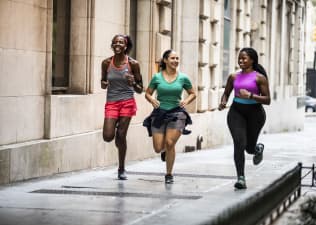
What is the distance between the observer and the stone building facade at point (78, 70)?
12.6m

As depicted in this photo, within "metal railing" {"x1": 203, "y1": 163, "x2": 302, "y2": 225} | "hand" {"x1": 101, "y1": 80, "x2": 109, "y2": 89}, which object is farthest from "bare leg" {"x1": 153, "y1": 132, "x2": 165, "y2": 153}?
"metal railing" {"x1": 203, "y1": 163, "x2": 302, "y2": 225}

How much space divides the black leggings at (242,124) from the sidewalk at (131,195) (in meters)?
0.42

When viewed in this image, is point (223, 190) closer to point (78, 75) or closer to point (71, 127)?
point (71, 127)

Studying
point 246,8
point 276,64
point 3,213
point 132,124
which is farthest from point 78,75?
point 276,64

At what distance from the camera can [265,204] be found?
9008 millimetres

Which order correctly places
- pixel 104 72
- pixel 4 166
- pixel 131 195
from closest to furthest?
pixel 131 195 → pixel 4 166 → pixel 104 72

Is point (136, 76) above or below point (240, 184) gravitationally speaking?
above

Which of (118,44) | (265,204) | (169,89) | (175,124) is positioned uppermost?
(118,44)

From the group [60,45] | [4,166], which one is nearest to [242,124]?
[4,166]

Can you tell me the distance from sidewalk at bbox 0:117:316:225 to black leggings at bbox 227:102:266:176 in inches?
16.4

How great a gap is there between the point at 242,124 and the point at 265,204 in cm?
320

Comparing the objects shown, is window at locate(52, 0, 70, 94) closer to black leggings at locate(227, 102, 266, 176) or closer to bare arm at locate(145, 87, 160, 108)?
bare arm at locate(145, 87, 160, 108)

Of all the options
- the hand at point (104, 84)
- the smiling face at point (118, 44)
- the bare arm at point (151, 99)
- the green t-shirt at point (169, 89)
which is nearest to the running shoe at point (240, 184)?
the green t-shirt at point (169, 89)

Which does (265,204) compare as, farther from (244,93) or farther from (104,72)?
(104,72)
